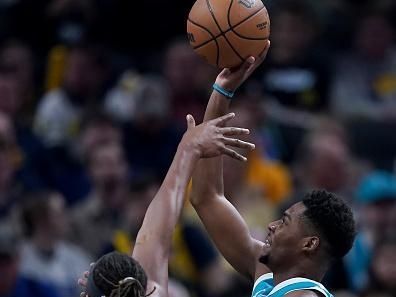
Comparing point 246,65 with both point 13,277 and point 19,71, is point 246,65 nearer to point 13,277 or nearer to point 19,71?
point 13,277

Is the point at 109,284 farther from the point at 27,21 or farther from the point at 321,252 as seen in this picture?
the point at 27,21

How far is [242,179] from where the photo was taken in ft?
39.0

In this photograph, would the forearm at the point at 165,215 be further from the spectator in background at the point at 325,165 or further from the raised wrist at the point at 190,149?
the spectator in background at the point at 325,165

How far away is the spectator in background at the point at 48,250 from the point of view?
11.0 m

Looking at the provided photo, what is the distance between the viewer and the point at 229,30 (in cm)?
788

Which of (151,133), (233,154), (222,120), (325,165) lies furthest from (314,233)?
(151,133)

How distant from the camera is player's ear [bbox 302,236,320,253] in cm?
751

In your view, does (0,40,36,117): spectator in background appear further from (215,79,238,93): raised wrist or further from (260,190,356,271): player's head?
(260,190,356,271): player's head

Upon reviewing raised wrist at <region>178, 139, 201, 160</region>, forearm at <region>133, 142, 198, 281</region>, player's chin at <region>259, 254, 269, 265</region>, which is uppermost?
raised wrist at <region>178, 139, 201, 160</region>

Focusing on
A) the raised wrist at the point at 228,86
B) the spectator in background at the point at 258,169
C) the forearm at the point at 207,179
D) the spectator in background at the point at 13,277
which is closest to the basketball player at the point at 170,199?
the raised wrist at the point at 228,86

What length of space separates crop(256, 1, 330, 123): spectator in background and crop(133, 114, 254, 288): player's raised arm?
640 cm

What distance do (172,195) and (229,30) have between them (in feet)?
3.37

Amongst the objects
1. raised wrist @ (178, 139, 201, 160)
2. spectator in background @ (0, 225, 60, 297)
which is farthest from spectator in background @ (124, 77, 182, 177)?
raised wrist @ (178, 139, 201, 160)

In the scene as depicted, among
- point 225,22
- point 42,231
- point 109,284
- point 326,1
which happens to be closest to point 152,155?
point 42,231
